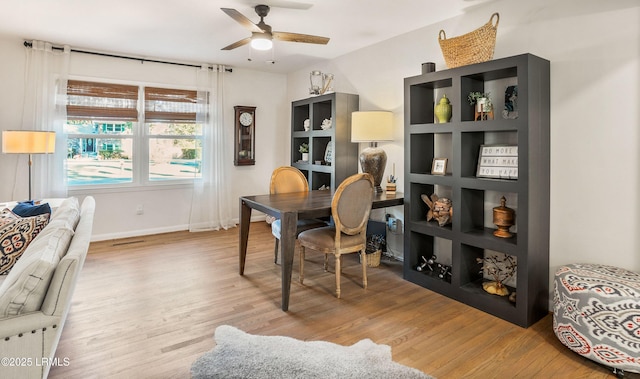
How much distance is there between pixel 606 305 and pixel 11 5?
498cm

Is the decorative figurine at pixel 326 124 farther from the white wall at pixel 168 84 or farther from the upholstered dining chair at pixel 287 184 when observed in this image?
the white wall at pixel 168 84

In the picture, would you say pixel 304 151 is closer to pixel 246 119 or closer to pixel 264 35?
pixel 246 119

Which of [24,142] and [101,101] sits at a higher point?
[101,101]

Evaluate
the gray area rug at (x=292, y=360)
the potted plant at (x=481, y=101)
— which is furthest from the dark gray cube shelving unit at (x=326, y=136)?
the gray area rug at (x=292, y=360)

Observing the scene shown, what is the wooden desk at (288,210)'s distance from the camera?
107 inches

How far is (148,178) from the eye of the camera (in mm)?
5148

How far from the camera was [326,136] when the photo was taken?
4637 mm

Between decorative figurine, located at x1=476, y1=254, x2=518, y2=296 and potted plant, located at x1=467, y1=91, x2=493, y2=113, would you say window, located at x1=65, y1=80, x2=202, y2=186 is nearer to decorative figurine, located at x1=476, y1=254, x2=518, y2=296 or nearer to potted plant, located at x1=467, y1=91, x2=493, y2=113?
potted plant, located at x1=467, y1=91, x2=493, y2=113

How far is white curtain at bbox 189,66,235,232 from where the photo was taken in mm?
5328

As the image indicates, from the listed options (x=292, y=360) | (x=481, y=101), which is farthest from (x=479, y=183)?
(x=292, y=360)

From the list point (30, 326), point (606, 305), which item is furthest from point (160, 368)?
point (606, 305)

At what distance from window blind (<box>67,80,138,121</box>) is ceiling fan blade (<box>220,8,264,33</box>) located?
2701 mm

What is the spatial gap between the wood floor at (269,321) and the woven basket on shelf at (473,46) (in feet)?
6.31

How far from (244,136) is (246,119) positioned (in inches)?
10.5
